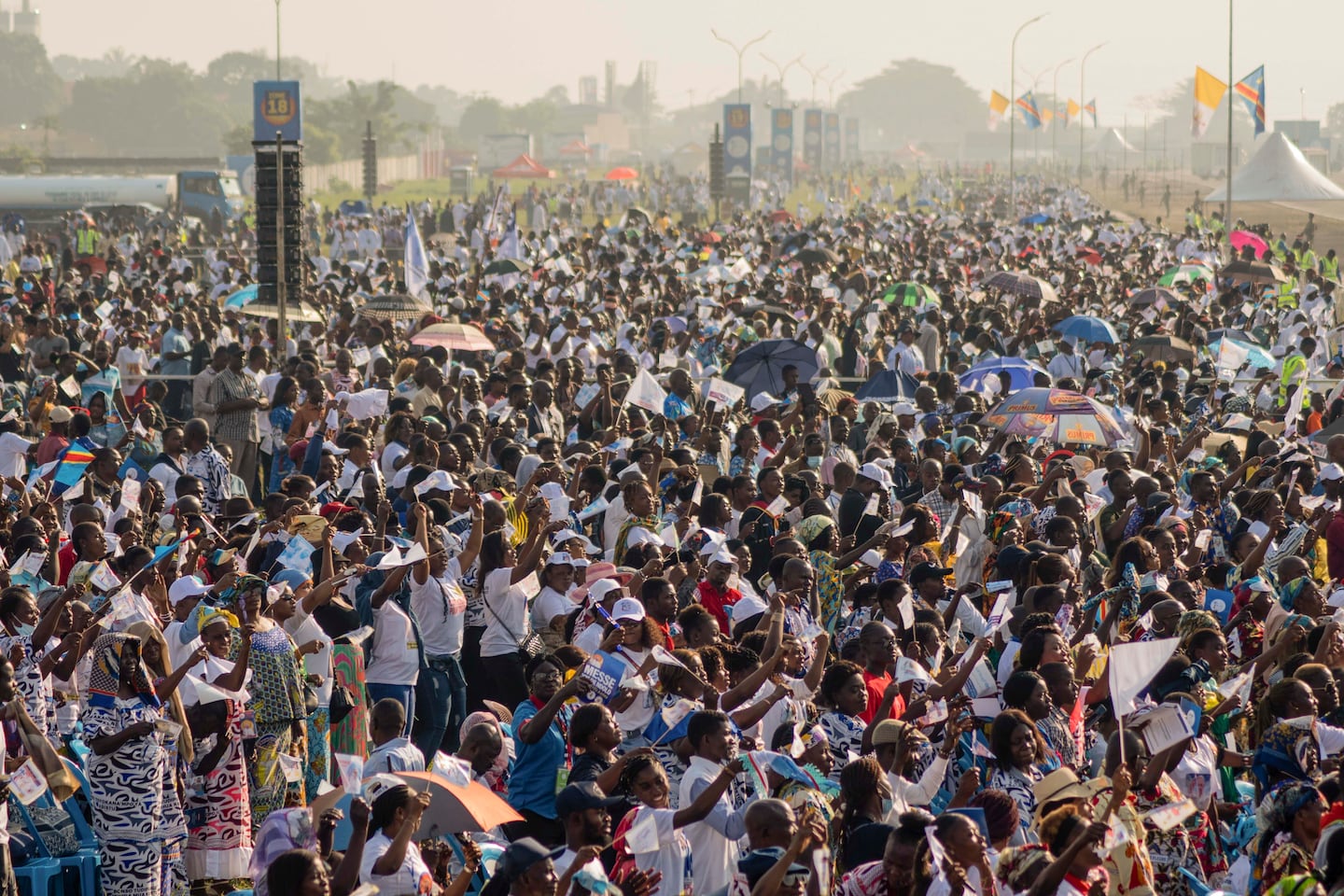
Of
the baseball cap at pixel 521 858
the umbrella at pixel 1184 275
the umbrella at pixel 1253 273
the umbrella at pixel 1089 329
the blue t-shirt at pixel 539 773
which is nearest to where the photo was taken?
the baseball cap at pixel 521 858

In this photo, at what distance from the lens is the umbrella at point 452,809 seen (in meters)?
5.51

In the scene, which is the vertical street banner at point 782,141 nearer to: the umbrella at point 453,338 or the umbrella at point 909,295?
the umbrella at point 909,295

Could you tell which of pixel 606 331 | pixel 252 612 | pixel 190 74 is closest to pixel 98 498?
pixel 252 612

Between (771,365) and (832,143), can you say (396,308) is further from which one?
(832,143)

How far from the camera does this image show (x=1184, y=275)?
1084 inches

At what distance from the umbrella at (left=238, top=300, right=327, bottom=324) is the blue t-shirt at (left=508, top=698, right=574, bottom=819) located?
1188cm

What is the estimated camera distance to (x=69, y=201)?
169ft

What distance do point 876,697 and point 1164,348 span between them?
11.4 metres

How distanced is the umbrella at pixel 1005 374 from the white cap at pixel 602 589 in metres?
7.54

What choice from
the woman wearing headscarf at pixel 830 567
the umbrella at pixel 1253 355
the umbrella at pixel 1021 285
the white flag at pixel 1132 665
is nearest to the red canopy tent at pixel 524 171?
the umbrella at pixel 1021 285

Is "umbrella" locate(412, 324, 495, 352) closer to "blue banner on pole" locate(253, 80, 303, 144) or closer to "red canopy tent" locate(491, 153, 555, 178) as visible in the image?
"blue banner on pole" locate(253, 80, 303, 144)

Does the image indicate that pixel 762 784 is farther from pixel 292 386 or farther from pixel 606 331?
pixel 606 331

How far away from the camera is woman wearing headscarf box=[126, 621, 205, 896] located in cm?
682

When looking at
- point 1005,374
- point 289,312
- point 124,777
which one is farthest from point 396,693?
point 289,312
